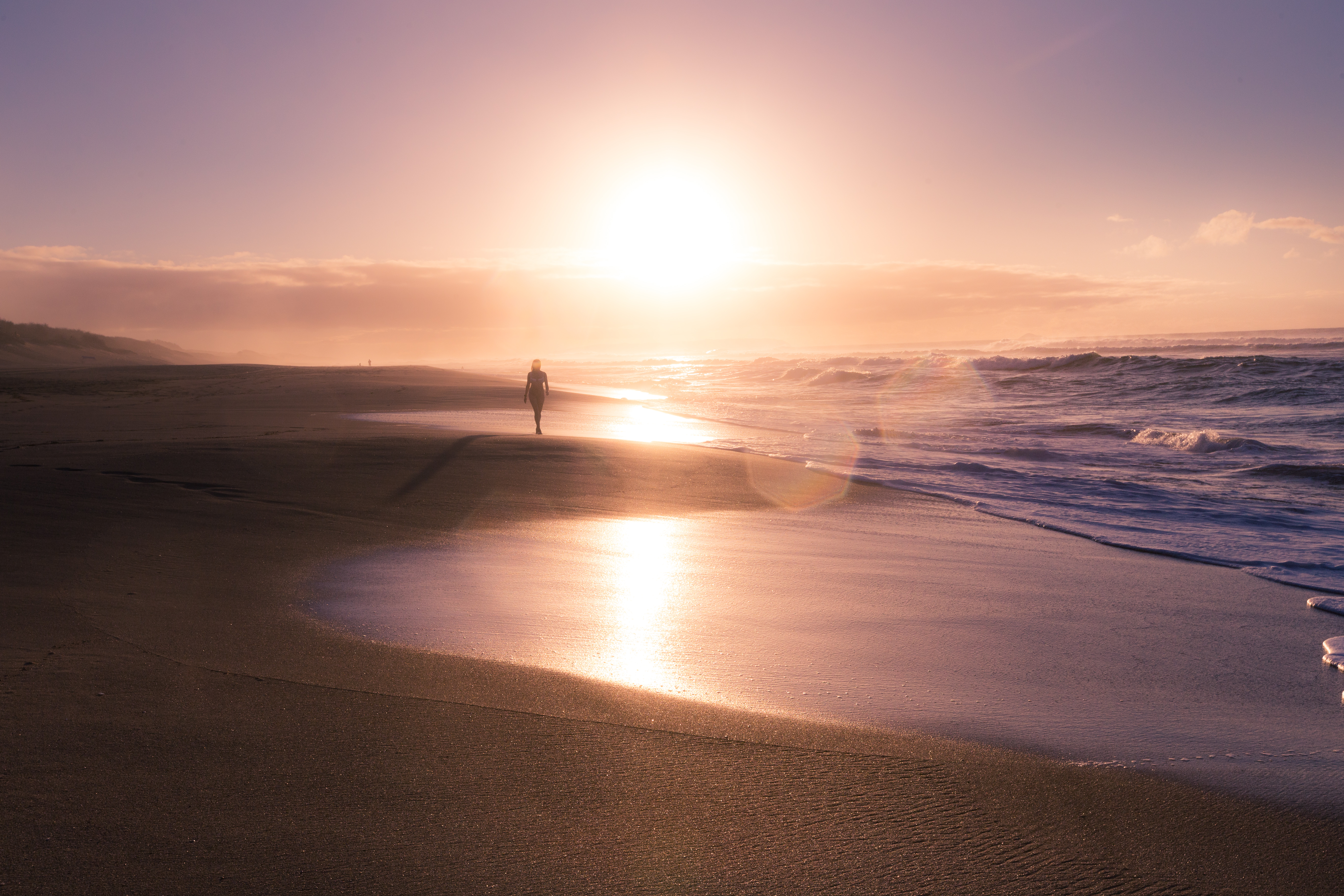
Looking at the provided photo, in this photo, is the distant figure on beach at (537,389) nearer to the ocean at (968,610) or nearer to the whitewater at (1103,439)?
the whitewater at (1103,439)

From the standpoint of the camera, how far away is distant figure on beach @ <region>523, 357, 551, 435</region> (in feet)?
49.5

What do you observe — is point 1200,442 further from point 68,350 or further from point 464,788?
point 68,350

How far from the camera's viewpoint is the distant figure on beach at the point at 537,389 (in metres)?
15.1

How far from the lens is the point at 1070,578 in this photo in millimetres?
6160

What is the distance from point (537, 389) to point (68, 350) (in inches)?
2612

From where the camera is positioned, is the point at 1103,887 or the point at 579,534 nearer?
the point at 1103,887

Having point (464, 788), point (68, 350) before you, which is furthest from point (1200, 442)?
point (68, 350)

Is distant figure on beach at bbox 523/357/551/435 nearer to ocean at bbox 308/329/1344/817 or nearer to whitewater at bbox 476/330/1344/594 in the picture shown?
whitewater at bbox 476/330/1344/594

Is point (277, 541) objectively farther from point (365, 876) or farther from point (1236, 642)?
point (1236, 642)

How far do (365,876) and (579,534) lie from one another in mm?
5085

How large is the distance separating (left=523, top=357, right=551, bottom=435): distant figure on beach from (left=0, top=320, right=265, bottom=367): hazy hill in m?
43.6

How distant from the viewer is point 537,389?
15.3 metres

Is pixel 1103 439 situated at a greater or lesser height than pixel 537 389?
lesser

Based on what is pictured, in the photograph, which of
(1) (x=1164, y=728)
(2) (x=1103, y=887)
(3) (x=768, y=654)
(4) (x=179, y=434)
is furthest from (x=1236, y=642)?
(4) (x=179, y=434)
